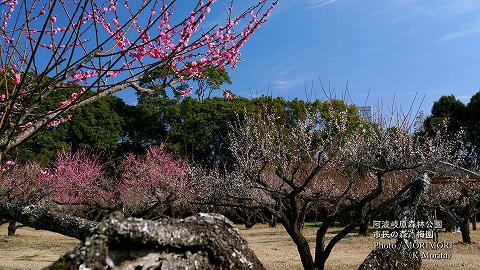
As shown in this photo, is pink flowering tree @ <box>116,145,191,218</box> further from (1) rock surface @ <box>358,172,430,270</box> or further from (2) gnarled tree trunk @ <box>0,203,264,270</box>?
(2) gnarled tree trunk @ <box>0,203,264,270</box>

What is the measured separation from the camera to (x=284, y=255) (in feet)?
42.5

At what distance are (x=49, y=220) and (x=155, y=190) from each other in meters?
14.3

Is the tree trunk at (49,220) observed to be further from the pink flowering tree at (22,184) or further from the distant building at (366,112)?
the pink flowering tree at (22,184)

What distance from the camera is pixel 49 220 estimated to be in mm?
2891

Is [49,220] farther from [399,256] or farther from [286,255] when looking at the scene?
[286,255]

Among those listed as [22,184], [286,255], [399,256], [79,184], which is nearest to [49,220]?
[399,256]

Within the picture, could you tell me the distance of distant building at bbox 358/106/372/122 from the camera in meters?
12.4

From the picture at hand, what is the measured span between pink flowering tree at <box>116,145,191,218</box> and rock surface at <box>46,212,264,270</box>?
14.6 m

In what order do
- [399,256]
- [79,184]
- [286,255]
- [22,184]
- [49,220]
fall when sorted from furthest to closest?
[79,184]
[22,184]
[286,255]
[49,220]
[399,256]

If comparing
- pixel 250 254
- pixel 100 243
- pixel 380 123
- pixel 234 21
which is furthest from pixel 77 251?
pixel 380 123

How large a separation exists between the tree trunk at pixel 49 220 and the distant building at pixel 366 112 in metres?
10.1

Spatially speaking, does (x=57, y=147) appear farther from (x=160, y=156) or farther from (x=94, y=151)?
(x=160, y=156)

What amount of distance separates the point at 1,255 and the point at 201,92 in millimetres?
23892

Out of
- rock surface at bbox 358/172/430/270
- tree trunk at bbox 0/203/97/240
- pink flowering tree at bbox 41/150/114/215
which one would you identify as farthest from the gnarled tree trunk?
pink flowering tree at bbox 41/150/114/215
